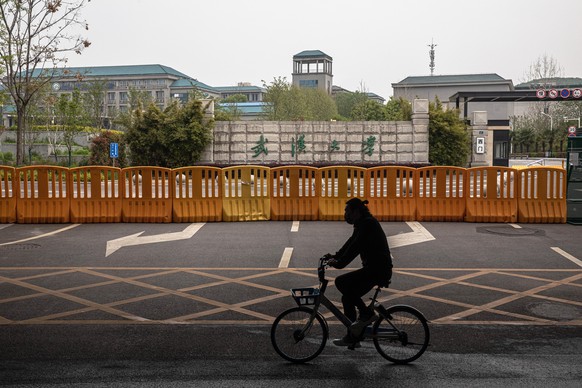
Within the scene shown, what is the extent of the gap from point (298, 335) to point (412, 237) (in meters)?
9.04

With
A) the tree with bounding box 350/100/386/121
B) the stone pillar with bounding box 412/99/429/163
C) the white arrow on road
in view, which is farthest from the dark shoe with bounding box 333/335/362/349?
the tree with bounding box 350/100/386/121

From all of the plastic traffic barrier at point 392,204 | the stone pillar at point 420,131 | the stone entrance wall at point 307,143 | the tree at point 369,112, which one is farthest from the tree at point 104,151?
the tree at point 369,112

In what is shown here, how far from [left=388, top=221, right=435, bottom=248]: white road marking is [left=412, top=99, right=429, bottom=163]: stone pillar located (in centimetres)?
2107

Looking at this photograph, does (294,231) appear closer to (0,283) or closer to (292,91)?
(0,283)

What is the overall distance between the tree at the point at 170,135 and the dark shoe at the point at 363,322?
29854 mm

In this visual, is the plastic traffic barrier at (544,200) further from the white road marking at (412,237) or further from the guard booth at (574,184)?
the white road marking at (412,237)

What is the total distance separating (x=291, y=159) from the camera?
121ft

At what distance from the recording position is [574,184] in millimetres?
17688

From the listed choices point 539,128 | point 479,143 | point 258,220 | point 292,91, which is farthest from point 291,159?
point 539,128

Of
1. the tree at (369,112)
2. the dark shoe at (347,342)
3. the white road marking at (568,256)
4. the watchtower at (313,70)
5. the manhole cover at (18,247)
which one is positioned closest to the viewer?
the dark shoe at (347,342)

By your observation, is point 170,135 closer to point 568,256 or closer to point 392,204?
point 392,204

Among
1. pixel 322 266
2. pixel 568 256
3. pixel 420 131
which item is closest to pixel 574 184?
pixel 568 256

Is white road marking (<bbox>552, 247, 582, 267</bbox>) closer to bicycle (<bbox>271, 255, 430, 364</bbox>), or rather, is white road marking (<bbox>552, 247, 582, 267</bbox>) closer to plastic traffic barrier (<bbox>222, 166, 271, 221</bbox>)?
bicycle (<bbox>271, 255, 430, 364</bbox>)

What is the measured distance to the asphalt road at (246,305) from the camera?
6.43 m
